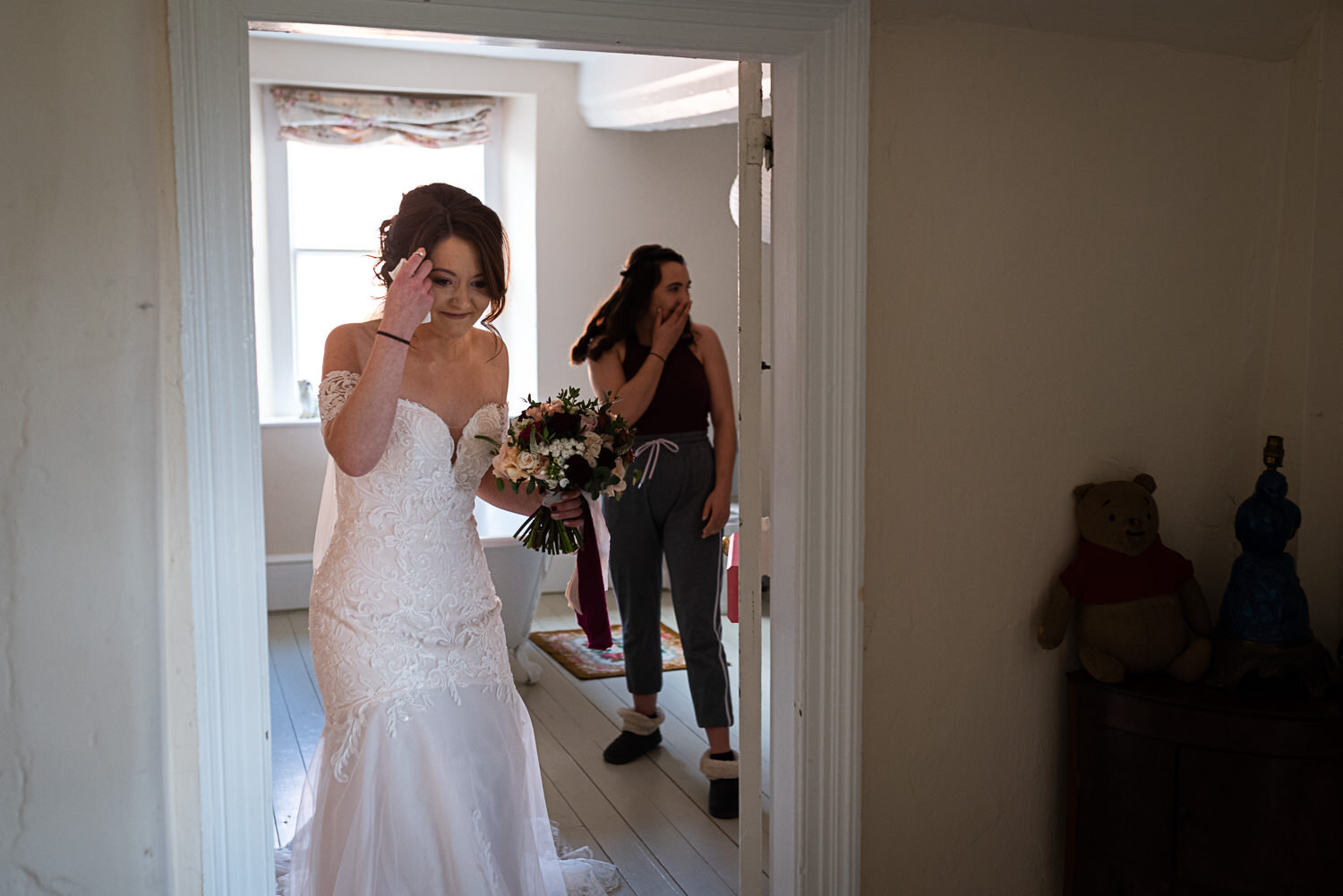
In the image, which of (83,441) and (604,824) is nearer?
(83,441)

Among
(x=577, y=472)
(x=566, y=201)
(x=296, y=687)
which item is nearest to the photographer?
(x=577, y=472)

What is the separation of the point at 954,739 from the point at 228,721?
1391 mm

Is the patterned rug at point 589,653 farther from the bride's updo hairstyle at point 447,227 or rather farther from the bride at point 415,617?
the bride's updo hairstyle at point 447,227

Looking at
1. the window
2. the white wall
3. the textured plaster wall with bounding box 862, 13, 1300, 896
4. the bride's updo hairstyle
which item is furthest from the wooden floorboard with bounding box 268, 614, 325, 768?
the textured plaster wall with bounding box 862, 13, 1300, 896

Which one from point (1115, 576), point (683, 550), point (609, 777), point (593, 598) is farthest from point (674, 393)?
point (1115, 576)

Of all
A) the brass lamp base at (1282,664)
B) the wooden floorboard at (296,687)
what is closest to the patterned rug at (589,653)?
the wooden floorboard at (296,687)

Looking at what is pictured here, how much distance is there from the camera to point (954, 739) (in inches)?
90.1

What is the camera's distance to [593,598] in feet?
9.66

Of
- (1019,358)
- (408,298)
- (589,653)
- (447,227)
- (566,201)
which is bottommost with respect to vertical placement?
(589,653)

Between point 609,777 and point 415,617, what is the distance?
1519mm

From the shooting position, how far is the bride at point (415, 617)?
2277 millimetres

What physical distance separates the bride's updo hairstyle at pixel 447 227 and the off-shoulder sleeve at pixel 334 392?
11.0 inches

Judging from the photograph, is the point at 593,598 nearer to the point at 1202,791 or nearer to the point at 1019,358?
the point at 1019,358

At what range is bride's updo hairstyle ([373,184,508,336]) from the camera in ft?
7.81
